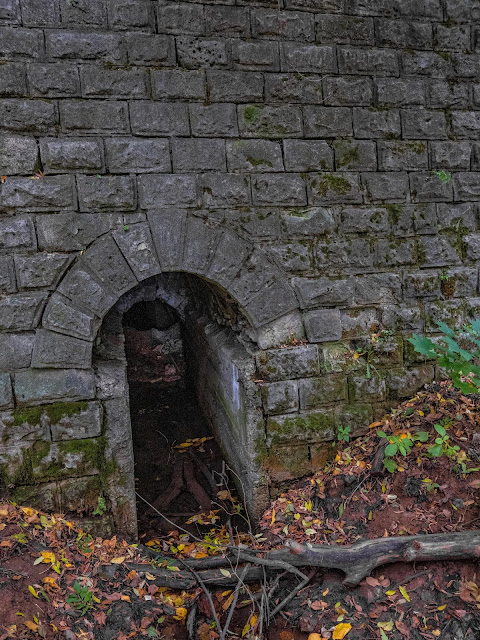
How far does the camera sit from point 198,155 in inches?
139

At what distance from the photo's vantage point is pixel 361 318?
3971 mm

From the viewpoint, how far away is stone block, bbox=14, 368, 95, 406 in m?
3.35

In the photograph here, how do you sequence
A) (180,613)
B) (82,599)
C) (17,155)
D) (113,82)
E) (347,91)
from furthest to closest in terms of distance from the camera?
1. (347,91)
2. (113,82)
3. (17,155)
4. (180,613)
5. (82,599)

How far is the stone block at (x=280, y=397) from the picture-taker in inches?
149

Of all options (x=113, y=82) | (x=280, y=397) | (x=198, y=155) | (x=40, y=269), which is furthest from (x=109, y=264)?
(x=280, y=397)

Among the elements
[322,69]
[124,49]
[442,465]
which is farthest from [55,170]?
[442,465]

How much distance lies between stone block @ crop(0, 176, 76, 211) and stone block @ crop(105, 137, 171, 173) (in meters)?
0.33

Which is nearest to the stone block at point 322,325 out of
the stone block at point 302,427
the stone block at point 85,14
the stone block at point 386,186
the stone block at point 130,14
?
the stone block at point 302,427

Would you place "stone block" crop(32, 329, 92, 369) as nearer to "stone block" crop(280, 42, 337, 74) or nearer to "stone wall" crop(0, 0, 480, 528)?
"stone wall" crop(0, 0, 480, 528)

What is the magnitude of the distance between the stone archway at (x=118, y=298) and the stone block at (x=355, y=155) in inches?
39.6

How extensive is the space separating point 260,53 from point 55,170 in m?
1.75

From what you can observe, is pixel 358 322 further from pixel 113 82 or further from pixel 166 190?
pixel 113 82

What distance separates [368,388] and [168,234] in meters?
2.07

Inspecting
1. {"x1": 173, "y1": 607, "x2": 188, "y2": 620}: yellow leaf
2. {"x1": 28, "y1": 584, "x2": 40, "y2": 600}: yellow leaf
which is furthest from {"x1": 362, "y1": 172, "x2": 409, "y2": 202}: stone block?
{"x1": 28, "y1": 584, "x2": 40, "y2": 600}: yellow leaf
